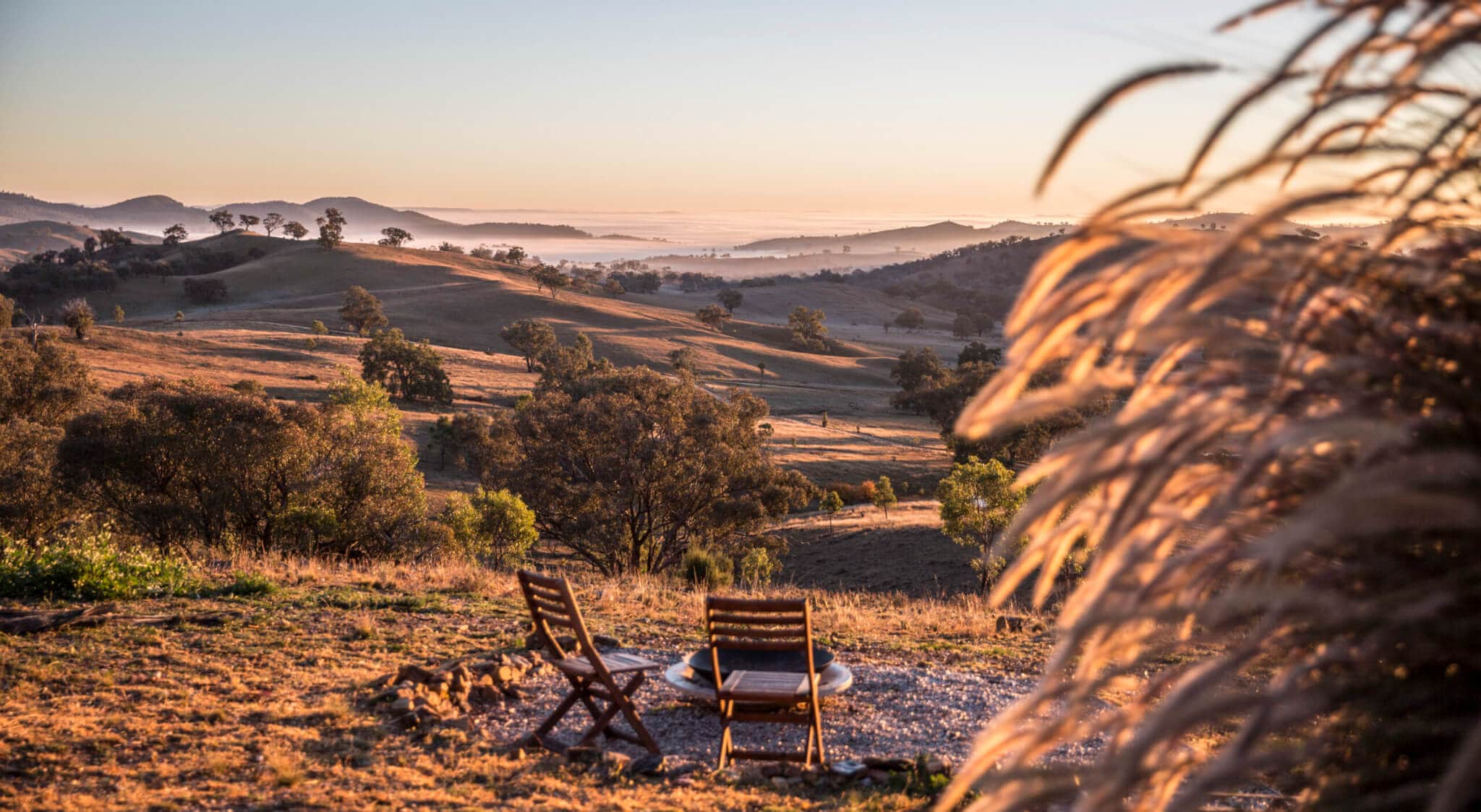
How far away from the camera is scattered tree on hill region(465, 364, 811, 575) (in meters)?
24.0

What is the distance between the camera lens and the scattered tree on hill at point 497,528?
22.8m

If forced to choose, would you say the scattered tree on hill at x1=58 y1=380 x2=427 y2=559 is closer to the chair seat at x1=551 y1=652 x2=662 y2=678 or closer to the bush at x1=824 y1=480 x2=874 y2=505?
the chair seat at x1=551 y1=652 x2=662 y2=678

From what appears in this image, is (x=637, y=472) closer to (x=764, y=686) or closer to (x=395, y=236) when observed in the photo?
(x=764, y=686)

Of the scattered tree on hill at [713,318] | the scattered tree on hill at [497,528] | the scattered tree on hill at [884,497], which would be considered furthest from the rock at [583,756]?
the scattered tree on hill at [713,318]

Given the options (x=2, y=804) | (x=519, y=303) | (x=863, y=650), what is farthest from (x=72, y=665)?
(x=519, y=303)

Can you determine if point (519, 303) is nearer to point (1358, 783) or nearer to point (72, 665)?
point (72, 665)

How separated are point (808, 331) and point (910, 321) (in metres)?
28.7

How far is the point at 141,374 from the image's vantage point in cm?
4869

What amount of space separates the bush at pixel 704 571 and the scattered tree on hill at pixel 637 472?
16.2ft

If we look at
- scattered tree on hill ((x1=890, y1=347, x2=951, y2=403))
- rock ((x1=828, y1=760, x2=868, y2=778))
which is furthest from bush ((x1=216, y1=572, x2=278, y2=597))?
scattered tree on hill ((x1=890, y1=347, x2=951, y2=403))

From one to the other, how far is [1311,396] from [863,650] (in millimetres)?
9647

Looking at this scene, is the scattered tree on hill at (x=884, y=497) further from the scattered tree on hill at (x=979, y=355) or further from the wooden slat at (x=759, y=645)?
the scattered tree on hill at (x=979, y=355)

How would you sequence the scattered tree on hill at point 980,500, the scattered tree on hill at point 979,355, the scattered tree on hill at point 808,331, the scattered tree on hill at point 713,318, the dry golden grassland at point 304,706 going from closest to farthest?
1. the dry golden grassland at point 304,706
2. the scattered tree on hill at point 980,500
3. the scattered tree on hill at point 979,355
4. the scattered tree on hill at point 808,331
5. the scattered tree on hill at point 713,318

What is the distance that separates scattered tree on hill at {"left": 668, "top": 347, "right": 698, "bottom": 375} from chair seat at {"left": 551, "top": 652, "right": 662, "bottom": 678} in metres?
65.9
